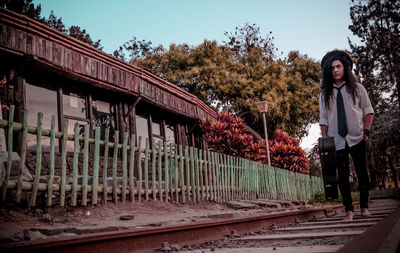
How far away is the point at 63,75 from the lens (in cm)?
898

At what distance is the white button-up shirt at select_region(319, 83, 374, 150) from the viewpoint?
4.23 metres

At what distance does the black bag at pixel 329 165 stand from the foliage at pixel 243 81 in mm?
19036

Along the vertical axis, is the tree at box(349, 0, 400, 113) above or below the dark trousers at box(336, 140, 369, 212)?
above

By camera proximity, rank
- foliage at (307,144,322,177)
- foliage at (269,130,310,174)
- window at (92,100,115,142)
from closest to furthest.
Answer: window at (92,100,115,142)
foliage at (269,130,310,174)
foliage at (307,144,322,177)

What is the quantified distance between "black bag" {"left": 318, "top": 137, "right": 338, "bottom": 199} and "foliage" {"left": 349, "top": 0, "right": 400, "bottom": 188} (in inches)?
662

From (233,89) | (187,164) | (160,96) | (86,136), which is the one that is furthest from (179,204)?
A: (233,89)

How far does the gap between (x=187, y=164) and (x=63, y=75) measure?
4.16 m

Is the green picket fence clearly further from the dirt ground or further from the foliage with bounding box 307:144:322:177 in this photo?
the foliage with bounding box 307:144:322:177

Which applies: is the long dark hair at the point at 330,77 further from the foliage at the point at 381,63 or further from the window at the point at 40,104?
the foliage at the point at 381,63

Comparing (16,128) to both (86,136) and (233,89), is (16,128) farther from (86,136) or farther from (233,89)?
(233,89)

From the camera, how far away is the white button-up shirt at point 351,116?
4230 millimetres

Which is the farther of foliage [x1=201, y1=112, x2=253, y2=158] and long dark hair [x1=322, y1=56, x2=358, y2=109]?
foliage [x1=201, y1=112, x2=253, y2=158]

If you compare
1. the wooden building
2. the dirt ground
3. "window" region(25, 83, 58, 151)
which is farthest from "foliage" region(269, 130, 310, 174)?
"window" region(25, 83, 58, 151)

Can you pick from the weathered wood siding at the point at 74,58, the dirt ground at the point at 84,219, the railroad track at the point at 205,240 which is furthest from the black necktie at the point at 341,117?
the weathered wood siding at the point at 74,58
